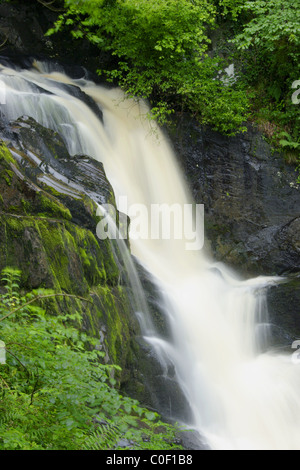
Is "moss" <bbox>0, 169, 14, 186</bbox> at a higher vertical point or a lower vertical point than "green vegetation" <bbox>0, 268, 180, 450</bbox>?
higher

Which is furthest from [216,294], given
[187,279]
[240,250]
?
[240,250]

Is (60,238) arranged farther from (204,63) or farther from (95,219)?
(204,63)

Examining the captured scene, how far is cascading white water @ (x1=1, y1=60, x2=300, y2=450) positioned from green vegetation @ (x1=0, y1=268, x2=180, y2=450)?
2.83 m

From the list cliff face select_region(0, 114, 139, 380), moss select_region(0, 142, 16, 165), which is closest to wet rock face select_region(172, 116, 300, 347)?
cliff face select_region(0, 114, 139, 380)

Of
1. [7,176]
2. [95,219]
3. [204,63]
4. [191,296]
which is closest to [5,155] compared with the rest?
[7,176]

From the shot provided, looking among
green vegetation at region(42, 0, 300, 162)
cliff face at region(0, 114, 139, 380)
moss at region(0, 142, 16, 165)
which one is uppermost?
green vegetation at region(42, 0, 300, 162)

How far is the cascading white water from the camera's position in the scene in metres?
6.14

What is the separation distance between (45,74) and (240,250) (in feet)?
20.4

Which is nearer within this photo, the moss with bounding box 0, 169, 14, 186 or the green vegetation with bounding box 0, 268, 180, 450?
the green vegetation with bounding box 0, 268, 180, 450

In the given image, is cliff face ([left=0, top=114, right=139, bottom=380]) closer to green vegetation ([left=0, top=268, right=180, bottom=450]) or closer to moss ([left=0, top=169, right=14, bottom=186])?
moss ([left=0, top=169, right=14, bottom=186])

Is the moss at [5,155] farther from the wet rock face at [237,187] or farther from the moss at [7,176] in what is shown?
the wet rock face at [237,187]

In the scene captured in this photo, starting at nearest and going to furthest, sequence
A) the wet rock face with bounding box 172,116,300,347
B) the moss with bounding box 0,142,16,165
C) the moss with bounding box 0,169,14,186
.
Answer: the moss with bounding box 0,169,14,186
the moss with bounding box 0,142,16,165
the wet rock face with bounding box 172,116,300,347

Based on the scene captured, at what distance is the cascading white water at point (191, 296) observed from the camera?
20.1ft

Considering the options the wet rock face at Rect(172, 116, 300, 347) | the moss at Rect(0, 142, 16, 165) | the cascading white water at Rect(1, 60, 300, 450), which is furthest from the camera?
the wet rock face at Rect(172, 116, 300, 347)
